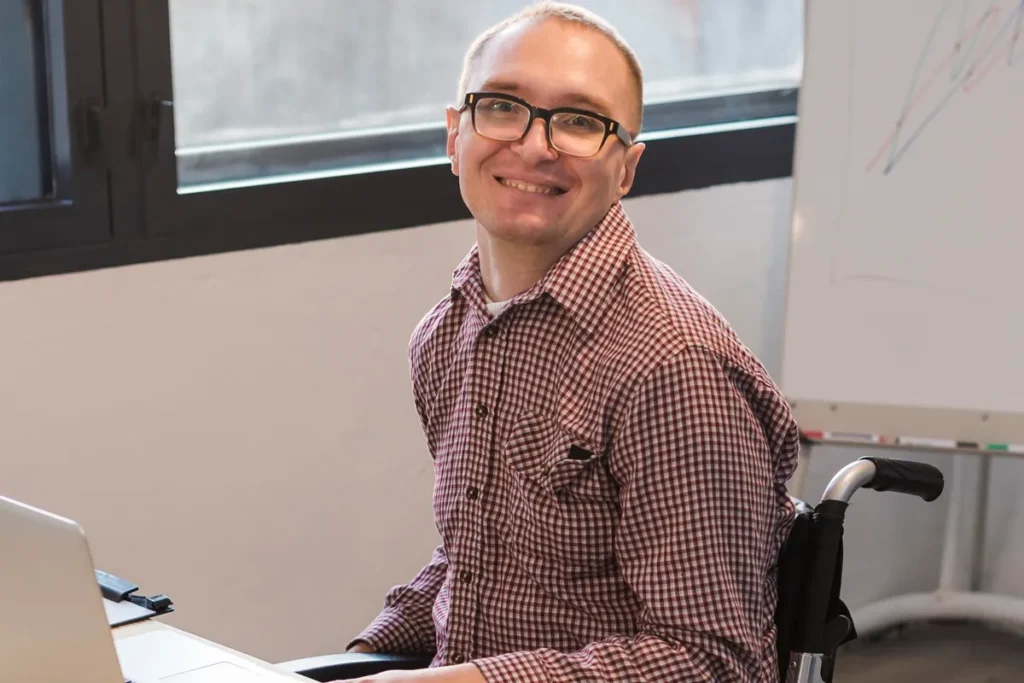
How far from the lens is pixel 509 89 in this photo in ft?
4.24

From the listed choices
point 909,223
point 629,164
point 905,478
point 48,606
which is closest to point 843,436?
point 909,223

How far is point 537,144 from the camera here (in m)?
1.28

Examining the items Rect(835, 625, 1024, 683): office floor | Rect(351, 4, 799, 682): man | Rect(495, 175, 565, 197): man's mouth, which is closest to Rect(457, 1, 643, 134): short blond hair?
Rect(351, 4, 799, 682): man

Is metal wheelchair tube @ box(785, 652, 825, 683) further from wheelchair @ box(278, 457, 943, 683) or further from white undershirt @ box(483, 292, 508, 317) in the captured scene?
white undershirt @ box(483, 292, 508, 317)

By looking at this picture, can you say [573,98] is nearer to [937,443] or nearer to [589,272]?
[589,272]

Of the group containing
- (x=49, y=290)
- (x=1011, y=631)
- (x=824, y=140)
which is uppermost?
(x=824, y=140)

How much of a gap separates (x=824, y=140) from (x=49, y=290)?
1407 millimetres

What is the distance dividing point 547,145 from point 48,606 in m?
0.66

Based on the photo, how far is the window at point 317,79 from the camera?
2051 mm

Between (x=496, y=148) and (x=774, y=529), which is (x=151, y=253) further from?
(x=774, y=529)

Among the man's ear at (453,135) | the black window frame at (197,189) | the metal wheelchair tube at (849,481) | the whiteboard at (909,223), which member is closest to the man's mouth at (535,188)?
the man's ear at (453,135)

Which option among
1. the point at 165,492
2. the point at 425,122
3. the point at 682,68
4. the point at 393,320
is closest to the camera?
the point at 165,492

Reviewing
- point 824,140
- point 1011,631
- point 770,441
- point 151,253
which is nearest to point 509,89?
point 770,441

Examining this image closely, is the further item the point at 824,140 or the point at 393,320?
the point at 824,140
